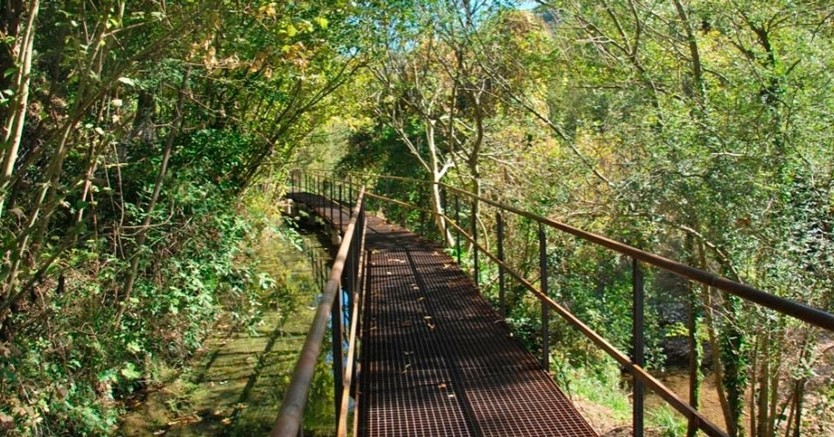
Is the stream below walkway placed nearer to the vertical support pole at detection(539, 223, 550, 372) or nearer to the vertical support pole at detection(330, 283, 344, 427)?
the vertical support pole at detection(539, 223, 550, 372)

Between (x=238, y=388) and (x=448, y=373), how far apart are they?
14.0 ft

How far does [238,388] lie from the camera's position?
8172mm

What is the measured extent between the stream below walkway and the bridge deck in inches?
68.4

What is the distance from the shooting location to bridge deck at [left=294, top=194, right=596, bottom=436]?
3947 millimetres

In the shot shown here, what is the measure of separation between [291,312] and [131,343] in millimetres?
5246

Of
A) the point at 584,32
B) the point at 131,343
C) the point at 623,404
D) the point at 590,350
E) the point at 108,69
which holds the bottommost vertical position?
the point at 623,404

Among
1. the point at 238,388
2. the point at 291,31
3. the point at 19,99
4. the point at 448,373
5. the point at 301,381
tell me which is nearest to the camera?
the point at 301,381

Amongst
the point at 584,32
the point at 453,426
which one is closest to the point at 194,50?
the point at 453,426

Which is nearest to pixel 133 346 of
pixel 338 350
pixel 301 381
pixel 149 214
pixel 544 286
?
pixel 149 214

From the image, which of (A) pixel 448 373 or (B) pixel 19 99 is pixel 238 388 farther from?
(B) pixel 19 99

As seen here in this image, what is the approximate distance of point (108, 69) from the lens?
6148 millimetres

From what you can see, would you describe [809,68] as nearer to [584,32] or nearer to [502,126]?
[584,32]

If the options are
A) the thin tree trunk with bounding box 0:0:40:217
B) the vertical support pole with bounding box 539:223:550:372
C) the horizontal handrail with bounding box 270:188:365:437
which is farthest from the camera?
the vertical support pole with bounding box 539:223:550:372

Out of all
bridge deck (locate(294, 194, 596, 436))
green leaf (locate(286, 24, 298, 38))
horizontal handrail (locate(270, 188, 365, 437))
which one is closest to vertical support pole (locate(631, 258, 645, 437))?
bridge deck (locate(294, 194, 596, 436))
